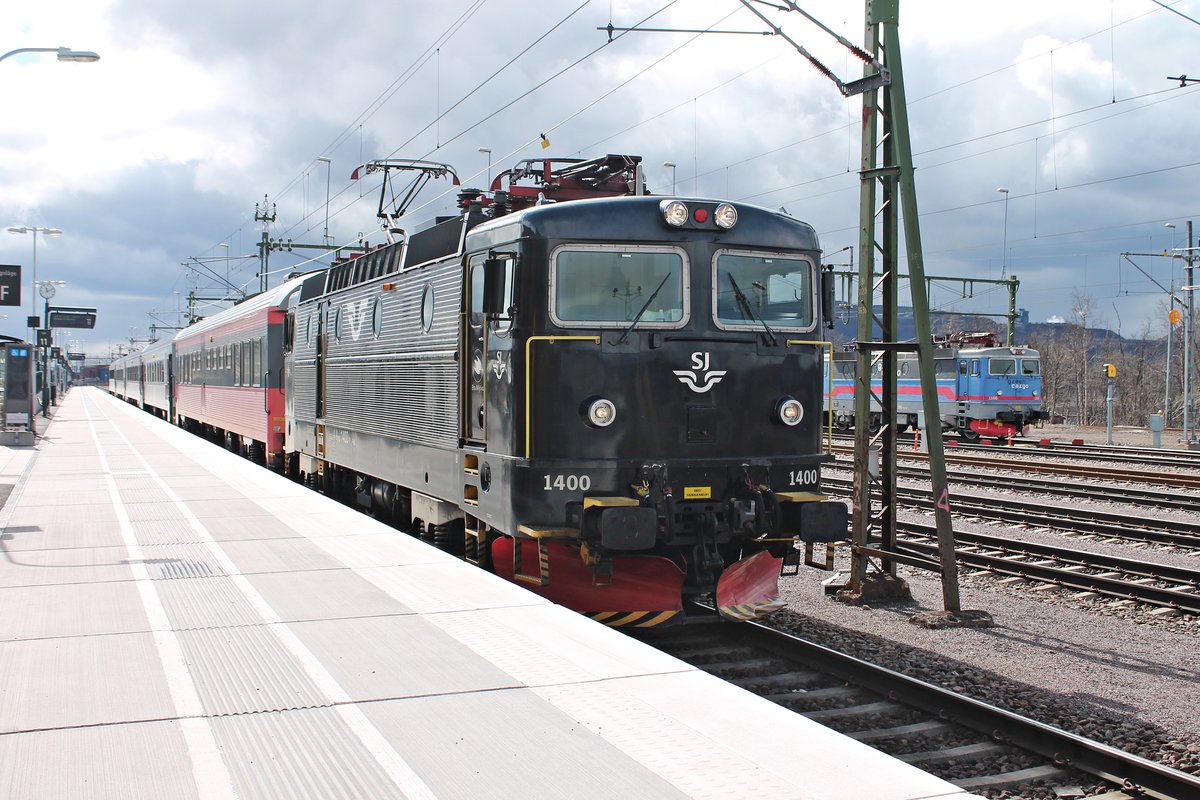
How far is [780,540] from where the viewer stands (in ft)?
27.6

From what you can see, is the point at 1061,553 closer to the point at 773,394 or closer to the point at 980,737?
→ the point at 773,394

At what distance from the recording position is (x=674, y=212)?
7.93m

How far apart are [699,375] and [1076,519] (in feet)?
30.2

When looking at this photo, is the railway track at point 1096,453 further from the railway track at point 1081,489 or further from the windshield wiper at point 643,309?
the windshield wiper at point 643,309

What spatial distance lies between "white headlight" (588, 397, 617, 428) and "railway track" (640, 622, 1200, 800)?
1.85 m

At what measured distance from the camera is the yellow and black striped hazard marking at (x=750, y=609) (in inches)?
318

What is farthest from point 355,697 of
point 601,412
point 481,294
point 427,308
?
point 427,308

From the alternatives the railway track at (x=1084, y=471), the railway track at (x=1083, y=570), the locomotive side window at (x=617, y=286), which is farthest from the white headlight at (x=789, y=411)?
the railway track at (x=1084, y=471)

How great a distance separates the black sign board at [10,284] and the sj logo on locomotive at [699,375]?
1719 centimetres

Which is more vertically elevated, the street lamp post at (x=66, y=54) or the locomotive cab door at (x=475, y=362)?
the street lamp post at (x=66, y=54)

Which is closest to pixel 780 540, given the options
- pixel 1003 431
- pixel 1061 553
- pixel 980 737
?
pixel 980 737

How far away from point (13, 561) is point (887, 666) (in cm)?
701

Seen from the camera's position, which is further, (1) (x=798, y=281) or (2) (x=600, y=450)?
(1) (x=798, y=281)

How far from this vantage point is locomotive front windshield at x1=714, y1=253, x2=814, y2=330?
818 cm
